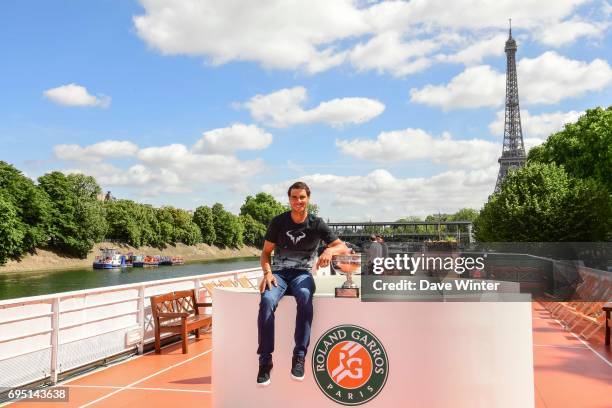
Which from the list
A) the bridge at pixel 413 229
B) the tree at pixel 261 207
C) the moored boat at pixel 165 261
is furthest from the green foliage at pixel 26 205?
the bridge at pixel 413 229

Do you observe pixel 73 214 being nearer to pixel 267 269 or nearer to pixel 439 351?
pixel 267 269

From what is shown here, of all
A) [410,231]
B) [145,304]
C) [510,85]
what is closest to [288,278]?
[145,304]

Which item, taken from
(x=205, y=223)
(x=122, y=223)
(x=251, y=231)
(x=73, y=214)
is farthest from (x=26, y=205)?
(x=251, y=231)

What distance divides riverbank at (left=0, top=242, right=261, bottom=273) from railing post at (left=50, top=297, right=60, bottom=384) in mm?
53043

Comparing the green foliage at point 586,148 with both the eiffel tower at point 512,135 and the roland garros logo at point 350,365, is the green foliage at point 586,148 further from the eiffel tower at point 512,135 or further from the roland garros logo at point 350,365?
the eiffel tower at point 512,135

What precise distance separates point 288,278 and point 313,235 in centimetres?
Result: 39

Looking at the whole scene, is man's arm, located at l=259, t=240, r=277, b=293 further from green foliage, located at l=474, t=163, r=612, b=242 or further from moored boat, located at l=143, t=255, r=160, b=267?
moored boat, located at l=143, t=255, r=160, b=267

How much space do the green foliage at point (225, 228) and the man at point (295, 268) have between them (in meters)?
108

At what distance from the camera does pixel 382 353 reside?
14.7 feet

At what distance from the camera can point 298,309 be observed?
449cm

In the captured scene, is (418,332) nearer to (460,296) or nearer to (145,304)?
(460,296)

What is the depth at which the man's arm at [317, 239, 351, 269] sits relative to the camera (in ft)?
14.8

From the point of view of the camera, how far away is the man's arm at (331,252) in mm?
4508

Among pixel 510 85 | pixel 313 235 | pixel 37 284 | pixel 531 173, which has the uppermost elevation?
pixel 510 85
